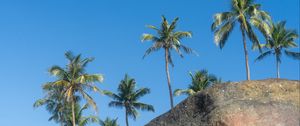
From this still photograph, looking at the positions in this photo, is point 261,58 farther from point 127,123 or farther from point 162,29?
point 127,123

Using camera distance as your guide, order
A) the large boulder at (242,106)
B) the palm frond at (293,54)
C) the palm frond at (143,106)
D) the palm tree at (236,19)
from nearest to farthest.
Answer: the large boulder at (242,106)
the palm tree at (236,19)
the palm frond at (293,54)
the palm frond at (143,106)

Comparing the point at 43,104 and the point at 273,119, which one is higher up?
the point at 43,104

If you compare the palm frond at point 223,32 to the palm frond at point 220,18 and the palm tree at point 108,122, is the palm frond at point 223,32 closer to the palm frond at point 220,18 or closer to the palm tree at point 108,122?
the palm frond at point 220,18

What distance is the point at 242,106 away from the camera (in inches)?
1081

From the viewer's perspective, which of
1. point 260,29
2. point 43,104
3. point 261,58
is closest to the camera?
point 260,29

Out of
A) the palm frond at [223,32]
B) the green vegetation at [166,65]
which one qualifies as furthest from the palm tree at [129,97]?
the palm frond at [223,32]

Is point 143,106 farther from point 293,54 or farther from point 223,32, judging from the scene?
point 223,32

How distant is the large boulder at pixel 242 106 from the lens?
27109 mm

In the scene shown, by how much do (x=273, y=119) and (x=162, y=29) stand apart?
30.7 metres

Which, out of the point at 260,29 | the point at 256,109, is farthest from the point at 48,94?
the point at 256,109

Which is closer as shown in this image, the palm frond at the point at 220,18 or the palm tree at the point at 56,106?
the palm frond at the point at 220,18

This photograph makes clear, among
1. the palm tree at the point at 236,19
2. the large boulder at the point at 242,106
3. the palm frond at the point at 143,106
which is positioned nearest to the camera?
the large boulder at the point at 242,106

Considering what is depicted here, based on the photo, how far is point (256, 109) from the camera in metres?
27.3

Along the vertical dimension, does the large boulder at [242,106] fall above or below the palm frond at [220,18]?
below
